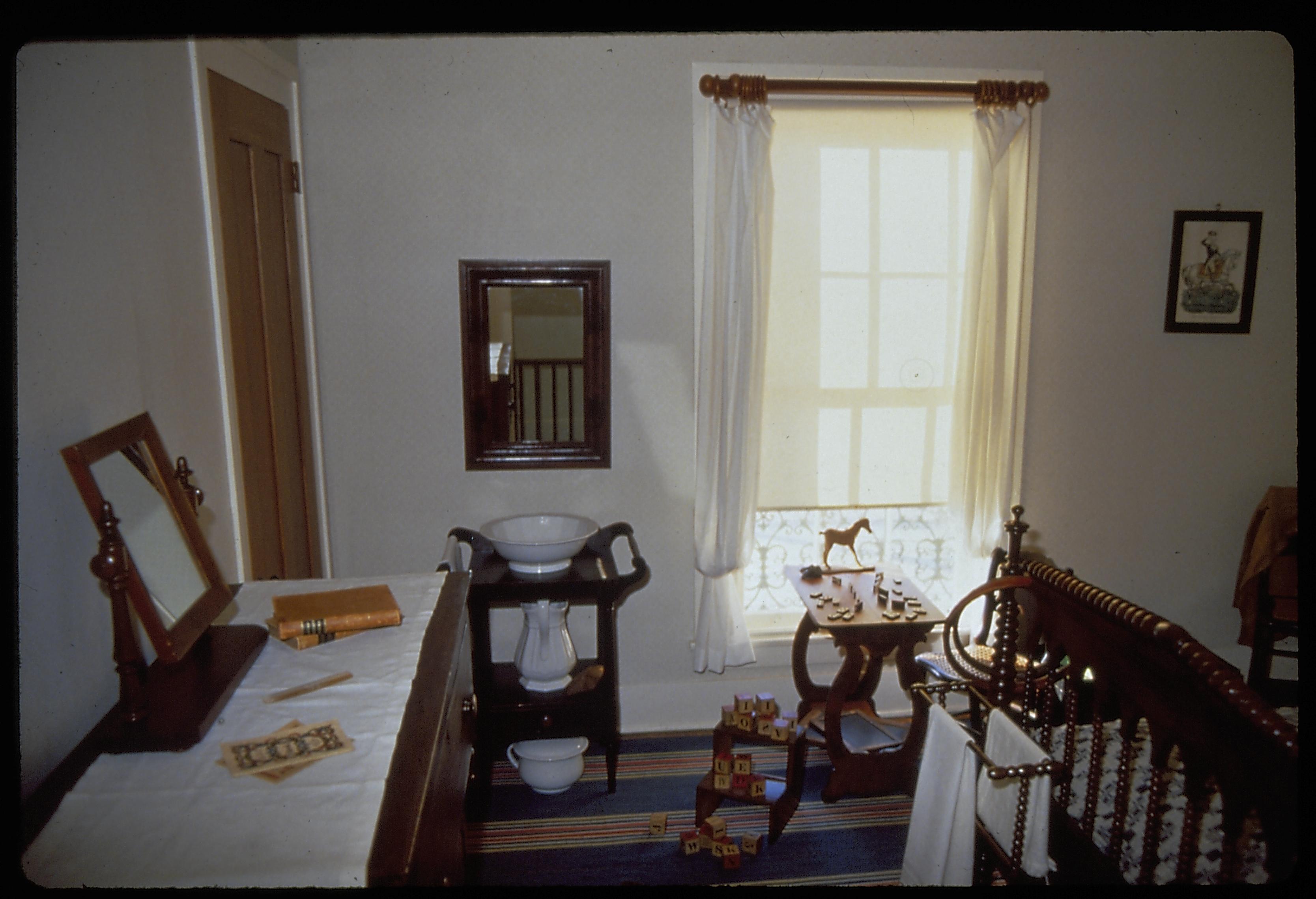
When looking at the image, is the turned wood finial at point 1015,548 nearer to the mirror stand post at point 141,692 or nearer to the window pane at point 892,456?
the window pane at point 892,456

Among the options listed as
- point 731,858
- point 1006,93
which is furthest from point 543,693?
point 1006,93

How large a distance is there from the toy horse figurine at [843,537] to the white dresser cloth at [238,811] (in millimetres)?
2133

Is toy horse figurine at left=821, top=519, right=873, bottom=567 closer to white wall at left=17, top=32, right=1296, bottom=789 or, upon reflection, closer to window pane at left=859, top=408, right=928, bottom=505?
window pane at left=859, top=408, right=928, bottom=505

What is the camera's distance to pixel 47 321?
136cm

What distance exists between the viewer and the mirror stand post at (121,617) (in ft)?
4.16

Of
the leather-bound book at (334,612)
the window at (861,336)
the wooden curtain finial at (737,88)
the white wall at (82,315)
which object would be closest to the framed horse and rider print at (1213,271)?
the window at (861,336)

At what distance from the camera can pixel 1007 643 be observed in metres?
2.17

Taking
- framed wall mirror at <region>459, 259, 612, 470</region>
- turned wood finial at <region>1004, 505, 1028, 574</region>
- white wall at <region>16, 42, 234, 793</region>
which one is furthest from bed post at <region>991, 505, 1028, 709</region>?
white wall at <region>16, 42, 234, 793</region>

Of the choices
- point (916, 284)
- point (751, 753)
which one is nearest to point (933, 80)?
point (916, 284)

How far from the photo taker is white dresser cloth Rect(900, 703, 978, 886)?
200cm

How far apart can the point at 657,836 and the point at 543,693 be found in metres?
0.64

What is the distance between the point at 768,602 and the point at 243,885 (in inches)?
110

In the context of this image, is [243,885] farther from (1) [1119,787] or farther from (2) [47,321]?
(1) [1119,787]

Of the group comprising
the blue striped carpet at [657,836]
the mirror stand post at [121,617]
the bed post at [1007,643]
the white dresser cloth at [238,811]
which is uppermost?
the mirror stand post at [121,617]
